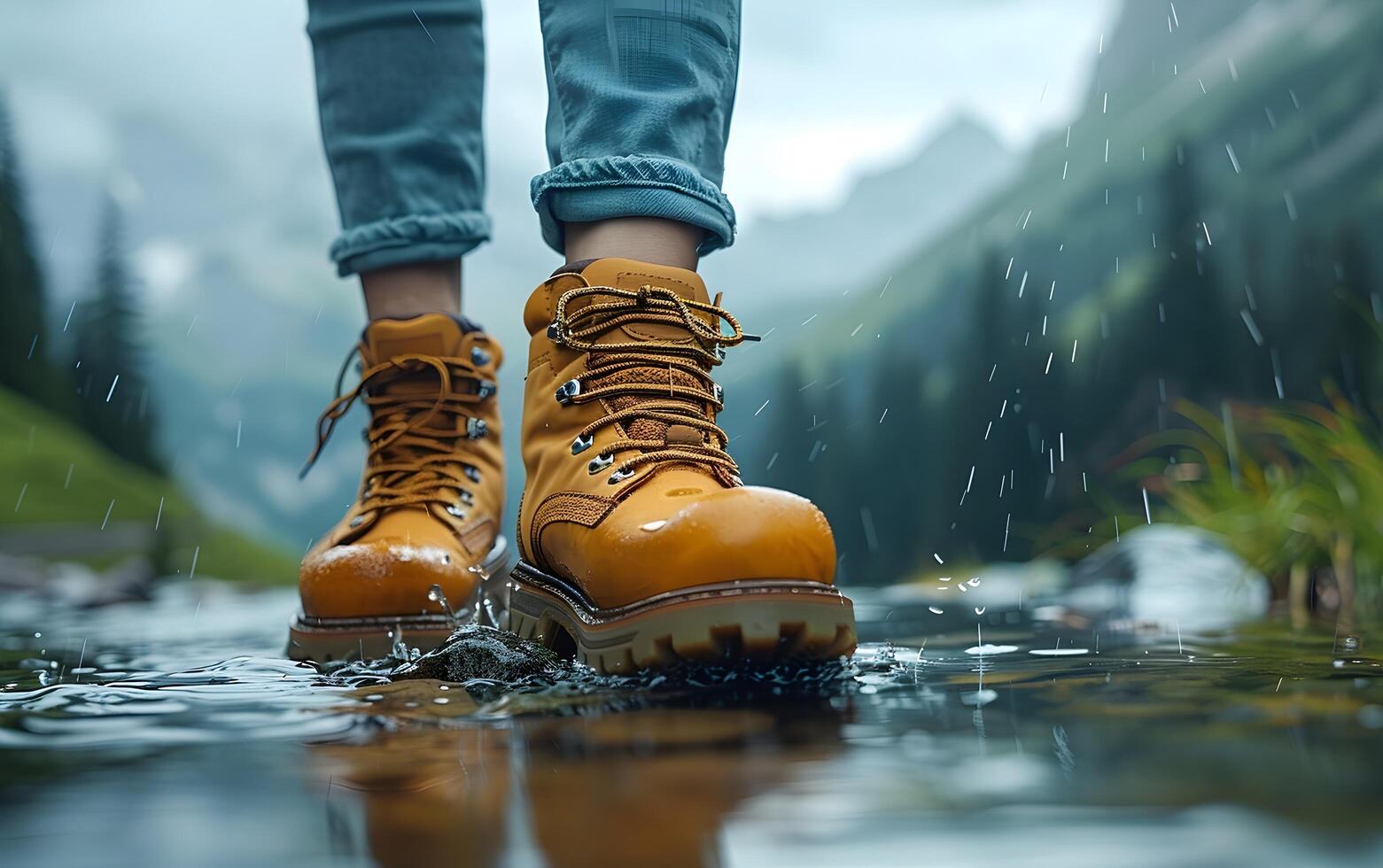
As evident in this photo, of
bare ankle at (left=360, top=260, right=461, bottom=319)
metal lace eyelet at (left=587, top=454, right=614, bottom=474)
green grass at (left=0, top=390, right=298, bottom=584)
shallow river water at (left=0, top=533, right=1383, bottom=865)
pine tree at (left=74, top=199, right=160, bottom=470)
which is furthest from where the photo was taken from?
pine tree at (left=74, top=199, right=160, bottom=470)

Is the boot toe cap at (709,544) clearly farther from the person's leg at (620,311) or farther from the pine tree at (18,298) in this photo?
the pine tree at (18,298)

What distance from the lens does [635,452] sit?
1.23 metres

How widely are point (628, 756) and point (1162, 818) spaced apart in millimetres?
321

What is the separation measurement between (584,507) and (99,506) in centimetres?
610

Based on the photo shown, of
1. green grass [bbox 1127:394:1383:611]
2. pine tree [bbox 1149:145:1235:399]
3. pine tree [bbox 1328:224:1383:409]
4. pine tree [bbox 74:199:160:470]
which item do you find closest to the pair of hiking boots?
green grass [bbox 1127:394:1383:611]

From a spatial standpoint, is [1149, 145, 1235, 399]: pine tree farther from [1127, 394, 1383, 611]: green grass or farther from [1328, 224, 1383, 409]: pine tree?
[1127, 394, 1383, 611]: green grass

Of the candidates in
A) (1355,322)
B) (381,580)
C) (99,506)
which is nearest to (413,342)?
(381,580)

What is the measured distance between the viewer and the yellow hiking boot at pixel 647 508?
1.01m

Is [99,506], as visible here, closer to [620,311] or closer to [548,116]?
[548,116]

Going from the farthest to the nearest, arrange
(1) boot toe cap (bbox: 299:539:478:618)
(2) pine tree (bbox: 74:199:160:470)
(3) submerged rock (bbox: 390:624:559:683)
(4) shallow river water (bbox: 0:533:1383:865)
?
1. (2) pine tree (bbox: 74:199:160:470)
2. (1) boot toe cap (bbox: 299:539:478:618)
3. (3) submerged rock (bbox: 390:624:559:683)
4. (4) shallow river water (bbox: 0:533:1383:865)

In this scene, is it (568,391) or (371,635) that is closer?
(568,391)

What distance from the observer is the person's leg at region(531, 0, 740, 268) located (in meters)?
1.28

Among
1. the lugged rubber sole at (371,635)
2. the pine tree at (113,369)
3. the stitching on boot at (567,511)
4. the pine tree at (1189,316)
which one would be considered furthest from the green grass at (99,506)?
the pine tree at (1189,316)

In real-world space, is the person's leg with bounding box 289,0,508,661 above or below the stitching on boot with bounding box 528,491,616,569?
above
